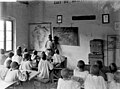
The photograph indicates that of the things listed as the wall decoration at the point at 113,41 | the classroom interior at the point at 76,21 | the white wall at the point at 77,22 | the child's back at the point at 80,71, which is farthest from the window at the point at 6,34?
the wall decoration at the point at 113,41

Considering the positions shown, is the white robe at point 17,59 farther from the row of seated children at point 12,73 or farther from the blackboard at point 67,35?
the blackboard at point 67,35

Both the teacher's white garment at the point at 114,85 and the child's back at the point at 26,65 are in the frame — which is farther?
the child's back at the point at 26,65

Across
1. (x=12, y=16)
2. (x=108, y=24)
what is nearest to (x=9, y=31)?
(x=12, y=16)

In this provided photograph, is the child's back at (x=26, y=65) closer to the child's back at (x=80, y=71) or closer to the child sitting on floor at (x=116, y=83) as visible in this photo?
the child's back at (x=80, y=71)

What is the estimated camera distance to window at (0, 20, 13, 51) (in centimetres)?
93

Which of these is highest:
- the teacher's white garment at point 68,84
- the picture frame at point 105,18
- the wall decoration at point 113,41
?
the picture frame at point 105,18

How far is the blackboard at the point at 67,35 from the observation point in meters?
0.91

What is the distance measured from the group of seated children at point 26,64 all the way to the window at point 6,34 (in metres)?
0.05

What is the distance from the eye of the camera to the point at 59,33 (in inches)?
36.3

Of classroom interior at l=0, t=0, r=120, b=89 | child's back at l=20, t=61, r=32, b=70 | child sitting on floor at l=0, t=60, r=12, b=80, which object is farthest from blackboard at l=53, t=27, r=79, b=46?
child sitting on floor at l=0, t=60, r=12, b=80

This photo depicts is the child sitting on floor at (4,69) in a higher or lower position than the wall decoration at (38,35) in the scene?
lower

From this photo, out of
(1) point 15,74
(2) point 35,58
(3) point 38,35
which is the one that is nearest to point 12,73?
(1) point 15,74

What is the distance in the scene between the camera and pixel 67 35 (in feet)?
3.09

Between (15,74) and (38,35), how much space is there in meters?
0.26
